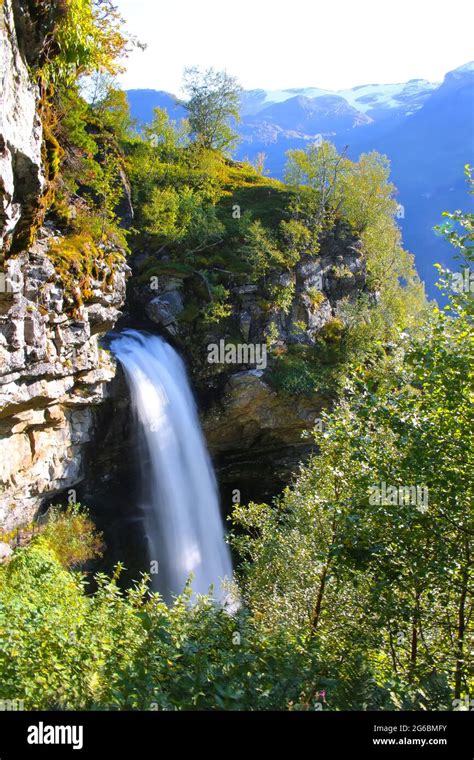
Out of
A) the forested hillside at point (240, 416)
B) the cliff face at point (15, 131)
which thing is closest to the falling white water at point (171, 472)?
the forested hillside at point (240, 416)

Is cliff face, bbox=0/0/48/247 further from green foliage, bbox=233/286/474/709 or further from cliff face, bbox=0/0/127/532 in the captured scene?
green foliage, bbox=233/286/474/709

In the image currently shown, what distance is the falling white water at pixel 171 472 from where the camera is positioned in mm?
25234

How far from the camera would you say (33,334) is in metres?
16.2

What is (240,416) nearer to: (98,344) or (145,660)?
(98,344)

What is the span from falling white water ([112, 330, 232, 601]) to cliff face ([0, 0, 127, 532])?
2385 millimetres

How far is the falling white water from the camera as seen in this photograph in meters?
25.2

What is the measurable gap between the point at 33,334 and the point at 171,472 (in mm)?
12294

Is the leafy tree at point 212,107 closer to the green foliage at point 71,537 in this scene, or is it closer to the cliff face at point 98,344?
the cliff face at point 98,344

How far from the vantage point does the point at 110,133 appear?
27.2 m

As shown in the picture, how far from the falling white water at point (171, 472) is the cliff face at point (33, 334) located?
7.82 ft

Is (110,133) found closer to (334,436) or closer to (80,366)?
(80,366)

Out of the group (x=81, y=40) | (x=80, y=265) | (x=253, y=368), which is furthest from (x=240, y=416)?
(x=81, y=40)

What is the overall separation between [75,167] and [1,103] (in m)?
11.0
